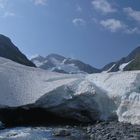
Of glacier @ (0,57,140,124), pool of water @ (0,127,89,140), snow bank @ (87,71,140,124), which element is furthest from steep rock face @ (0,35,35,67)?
pool of water @ (0,127,89,140)

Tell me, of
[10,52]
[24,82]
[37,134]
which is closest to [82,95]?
[24,82]

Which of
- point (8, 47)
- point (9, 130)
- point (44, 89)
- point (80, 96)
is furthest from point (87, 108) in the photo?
point (8, 47)

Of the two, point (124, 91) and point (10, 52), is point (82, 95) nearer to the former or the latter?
point (124, 91)

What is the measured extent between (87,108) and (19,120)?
5.12 metres

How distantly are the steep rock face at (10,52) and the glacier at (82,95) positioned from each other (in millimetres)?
76603

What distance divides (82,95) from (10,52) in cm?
8549

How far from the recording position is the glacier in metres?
27.8

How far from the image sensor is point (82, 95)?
94.9 feet

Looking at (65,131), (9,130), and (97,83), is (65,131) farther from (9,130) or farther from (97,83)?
(97,83)

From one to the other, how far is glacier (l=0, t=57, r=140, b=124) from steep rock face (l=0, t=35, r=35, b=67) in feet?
251

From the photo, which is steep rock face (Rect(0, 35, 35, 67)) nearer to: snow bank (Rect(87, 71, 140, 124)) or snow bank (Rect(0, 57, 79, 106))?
snow bank (Rect(0, 57, 79, 106))

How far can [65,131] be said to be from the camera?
24.4 metres

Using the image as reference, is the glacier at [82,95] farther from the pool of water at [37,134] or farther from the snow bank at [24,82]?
the pool of water at [37,134]

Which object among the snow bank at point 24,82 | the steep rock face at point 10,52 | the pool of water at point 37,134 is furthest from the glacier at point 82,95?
the steep rock face at point 10,52
